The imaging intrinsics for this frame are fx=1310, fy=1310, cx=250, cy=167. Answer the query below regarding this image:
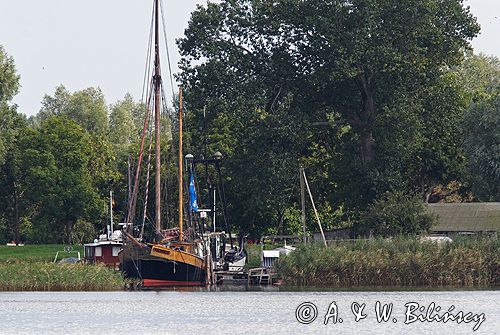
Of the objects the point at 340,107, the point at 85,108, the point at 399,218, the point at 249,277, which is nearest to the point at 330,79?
the point at 340,107

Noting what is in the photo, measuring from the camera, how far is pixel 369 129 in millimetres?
92250

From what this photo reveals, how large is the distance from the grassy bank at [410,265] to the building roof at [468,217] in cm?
1540

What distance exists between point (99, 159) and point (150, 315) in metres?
72.7

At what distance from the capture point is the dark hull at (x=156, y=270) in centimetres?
7862

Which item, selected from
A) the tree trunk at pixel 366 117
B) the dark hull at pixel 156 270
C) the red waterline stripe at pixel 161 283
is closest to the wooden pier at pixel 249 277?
the dark hull at pixel 156 270

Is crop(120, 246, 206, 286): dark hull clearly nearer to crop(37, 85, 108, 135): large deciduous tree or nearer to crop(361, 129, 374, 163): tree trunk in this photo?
crop(361, 129, 374, 163): tree trunk

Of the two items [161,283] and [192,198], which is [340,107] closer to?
[192,198]

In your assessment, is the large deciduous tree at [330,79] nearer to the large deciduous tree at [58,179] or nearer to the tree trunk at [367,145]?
the tree trunk at [367,145]

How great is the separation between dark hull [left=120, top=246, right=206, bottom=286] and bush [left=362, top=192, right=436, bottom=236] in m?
13.3

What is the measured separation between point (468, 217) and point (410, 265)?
65.8ft

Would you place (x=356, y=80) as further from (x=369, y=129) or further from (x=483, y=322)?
(x=483, y=322)

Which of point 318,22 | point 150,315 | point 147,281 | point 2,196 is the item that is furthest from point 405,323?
point 2,196

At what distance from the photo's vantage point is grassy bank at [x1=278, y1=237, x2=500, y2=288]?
71.2m

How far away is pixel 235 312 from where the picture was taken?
5788cm
